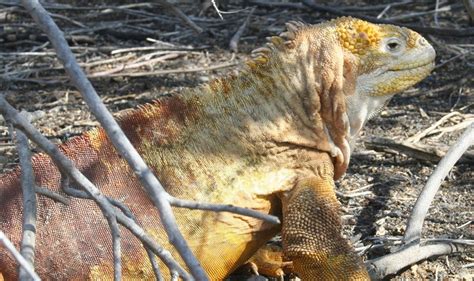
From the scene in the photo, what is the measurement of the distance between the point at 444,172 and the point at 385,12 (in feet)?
11.6

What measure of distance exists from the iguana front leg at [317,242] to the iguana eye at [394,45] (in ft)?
3.06

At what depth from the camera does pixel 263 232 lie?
168 inches

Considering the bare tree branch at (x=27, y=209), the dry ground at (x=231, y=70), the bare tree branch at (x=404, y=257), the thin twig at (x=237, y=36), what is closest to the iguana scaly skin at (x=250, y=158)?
the bare tree branch at (x=404, y=257)

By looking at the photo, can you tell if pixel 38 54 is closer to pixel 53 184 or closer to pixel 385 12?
pixel 385 12

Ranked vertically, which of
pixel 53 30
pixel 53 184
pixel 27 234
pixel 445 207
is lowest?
pixel 445 207

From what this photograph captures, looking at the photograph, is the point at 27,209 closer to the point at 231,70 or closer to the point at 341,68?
the point at 231,70

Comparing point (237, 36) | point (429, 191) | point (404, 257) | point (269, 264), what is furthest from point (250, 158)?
point (237, 36)

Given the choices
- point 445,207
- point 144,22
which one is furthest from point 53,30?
point 144,22

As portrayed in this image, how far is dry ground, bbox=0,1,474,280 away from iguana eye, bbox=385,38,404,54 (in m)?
0.92

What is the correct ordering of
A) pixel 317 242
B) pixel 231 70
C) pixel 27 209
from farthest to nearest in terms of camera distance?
pixel 231 70, pixel 317 242, pixel 27 209

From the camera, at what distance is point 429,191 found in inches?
185

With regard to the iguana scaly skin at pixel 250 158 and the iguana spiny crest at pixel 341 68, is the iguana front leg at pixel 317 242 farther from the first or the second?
the iguana spiny crest at pixel 341 68

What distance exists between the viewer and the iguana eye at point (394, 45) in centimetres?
471

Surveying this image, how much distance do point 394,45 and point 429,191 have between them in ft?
2.45
